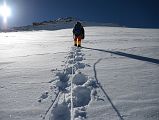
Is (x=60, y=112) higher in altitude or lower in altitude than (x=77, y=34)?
lower

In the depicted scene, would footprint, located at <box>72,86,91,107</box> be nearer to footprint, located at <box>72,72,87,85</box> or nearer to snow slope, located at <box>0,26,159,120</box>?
snow slope, located at <box>0,26,159,120</box>

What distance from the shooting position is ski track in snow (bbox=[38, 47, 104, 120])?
521 centimetres

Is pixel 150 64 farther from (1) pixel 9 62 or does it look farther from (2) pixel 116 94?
(1) pixel 9 62

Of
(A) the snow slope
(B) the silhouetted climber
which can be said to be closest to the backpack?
(B) the silhouetted climber

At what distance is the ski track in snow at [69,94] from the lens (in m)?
5.21

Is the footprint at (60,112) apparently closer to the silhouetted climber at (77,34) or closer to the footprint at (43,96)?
the footprint at (43,96)

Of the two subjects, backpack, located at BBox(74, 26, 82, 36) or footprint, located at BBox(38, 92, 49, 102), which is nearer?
footprint, located at BBox(38, 92, 49, 102)

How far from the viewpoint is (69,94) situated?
6215mm

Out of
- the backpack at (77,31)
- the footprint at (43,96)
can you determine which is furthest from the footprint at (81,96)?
the backpack at (77,31)

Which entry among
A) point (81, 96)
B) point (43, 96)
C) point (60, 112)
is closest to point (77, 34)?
point (43, 96)

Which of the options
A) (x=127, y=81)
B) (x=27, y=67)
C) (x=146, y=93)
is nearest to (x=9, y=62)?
(x=27, y=67)

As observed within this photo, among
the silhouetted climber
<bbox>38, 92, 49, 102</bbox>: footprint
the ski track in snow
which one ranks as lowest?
<bbox>38, 92, 49, 102</bbox>: footprint

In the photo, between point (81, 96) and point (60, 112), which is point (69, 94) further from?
point (60, 112)

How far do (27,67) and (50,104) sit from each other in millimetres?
4115
